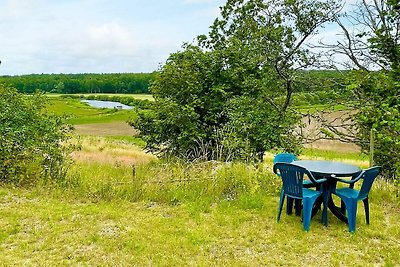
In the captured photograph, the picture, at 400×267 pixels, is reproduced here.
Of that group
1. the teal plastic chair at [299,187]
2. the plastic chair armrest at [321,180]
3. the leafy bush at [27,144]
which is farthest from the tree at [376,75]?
the leafy bush at [27,144]

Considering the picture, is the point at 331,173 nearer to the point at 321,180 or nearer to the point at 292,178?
the point at 321,180

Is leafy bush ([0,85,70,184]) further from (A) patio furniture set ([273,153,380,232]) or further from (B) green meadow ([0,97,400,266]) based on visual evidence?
(A) patio furniture set ([273,153,380,232])

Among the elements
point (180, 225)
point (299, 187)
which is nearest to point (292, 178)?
point (299, 187)

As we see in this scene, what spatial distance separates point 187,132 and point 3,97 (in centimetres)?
473

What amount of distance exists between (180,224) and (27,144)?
3067 millimetres

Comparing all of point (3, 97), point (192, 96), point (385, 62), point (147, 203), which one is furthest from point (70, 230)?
point (192, 96)

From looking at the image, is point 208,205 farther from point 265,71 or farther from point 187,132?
point 265,71

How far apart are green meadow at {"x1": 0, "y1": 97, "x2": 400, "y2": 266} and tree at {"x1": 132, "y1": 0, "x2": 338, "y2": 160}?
3423 mm

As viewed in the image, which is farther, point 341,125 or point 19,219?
point 341,125

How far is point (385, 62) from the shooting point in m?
7.04

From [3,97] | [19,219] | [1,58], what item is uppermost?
[1,58]

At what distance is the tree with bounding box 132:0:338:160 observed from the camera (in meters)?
9.65

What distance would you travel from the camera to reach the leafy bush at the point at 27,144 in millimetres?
6176

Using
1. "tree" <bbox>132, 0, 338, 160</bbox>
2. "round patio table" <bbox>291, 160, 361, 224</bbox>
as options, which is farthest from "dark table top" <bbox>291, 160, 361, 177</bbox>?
"tree" <bbox>132, 0, 338, 160</bbox>
